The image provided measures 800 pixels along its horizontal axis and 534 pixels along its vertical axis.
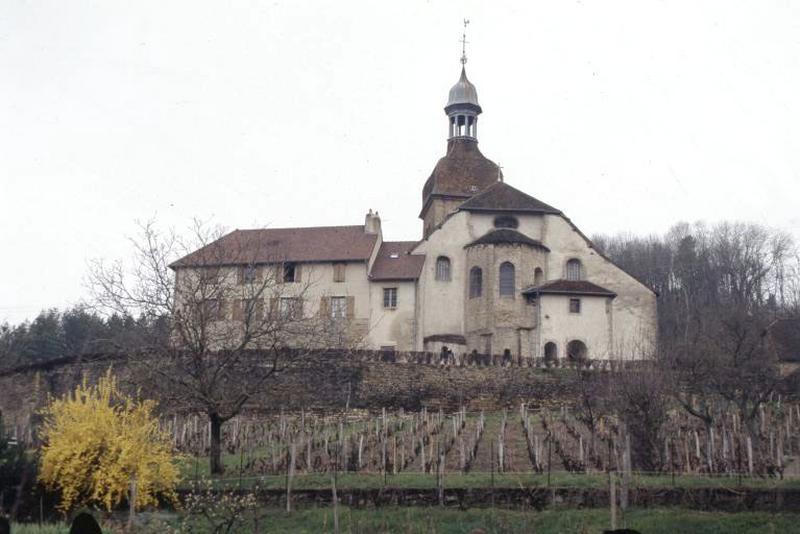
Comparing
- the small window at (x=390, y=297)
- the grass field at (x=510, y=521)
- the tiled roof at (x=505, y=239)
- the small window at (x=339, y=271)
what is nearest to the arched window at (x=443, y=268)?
the tiled roof at (x=505, y=239)

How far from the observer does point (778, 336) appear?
49.4 meters

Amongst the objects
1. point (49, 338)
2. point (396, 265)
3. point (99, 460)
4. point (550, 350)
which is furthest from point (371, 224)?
point (99, 460)

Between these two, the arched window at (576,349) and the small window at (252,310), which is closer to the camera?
the small window at (252,310)

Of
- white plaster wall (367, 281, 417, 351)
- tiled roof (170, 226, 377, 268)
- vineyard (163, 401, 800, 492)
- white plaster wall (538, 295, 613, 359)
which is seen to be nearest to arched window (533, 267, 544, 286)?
white plaster wall (538, 295, 613, 359)

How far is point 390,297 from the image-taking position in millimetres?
48969

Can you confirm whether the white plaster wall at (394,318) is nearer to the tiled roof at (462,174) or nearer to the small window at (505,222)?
the small window at (505,222)

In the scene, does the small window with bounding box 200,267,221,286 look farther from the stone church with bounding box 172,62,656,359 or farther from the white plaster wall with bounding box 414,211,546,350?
the white plaster wall with bounding box 414,211,546,350

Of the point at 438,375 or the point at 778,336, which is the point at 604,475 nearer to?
the point at 438,375

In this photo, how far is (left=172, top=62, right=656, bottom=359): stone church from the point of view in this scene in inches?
1821

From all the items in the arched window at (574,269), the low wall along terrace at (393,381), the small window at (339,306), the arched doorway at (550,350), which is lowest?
the low wall along terrace at (393,381)

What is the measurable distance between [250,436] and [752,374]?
16892 millimetres

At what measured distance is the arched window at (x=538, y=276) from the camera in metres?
48.4

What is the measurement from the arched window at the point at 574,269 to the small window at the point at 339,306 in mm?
12246

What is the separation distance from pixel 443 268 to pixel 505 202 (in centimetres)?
510
